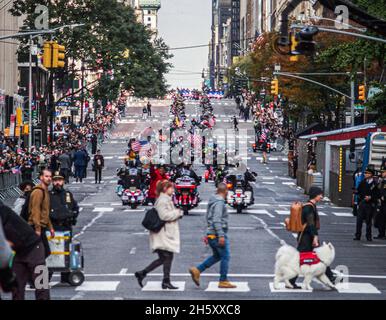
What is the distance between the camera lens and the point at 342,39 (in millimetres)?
79500

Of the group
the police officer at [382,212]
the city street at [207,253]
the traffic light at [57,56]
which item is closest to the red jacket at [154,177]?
the city street at [207,253]

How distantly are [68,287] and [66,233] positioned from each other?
2.71ft

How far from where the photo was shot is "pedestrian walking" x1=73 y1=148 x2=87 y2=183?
6191cm

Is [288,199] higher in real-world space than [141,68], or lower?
lower

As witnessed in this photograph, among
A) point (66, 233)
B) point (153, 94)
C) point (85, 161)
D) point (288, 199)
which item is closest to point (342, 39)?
point (153, 94)

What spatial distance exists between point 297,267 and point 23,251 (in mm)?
5929

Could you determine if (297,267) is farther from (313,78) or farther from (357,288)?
(313,78)

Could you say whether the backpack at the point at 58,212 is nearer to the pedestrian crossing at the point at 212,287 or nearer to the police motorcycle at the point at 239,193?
the pedestrian crossing at the point at 212,287

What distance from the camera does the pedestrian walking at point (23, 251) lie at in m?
13.8

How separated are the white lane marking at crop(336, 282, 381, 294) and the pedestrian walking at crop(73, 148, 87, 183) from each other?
A: 41.7 meters

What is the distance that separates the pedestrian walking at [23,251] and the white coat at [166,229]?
3.22m

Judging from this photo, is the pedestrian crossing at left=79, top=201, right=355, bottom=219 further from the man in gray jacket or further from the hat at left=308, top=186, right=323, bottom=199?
the man in gray jacket

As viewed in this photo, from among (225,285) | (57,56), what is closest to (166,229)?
Answer: (225,285)
